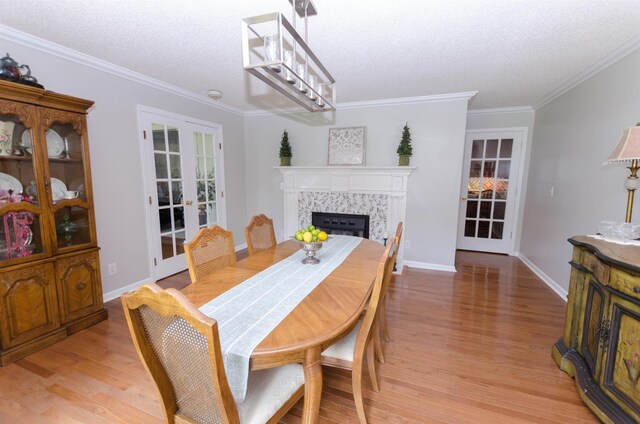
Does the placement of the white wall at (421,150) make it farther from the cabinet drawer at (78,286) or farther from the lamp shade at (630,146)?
the cabinet drawer at (78,286)

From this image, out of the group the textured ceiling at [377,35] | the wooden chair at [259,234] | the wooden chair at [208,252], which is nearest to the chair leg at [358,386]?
the wooden chair at [208,252]

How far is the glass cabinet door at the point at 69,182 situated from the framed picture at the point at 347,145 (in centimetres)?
282

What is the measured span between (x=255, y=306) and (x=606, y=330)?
184 centimetres

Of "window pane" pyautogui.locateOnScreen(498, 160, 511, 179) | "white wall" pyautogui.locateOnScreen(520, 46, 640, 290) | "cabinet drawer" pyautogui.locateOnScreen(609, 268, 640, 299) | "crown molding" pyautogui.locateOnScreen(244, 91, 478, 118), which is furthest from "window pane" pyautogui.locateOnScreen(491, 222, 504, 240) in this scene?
"cabinet drawer" pyautogui.locateOnScreen(609, 268, 640, 299)

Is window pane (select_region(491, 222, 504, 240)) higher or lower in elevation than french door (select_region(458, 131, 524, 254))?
lower

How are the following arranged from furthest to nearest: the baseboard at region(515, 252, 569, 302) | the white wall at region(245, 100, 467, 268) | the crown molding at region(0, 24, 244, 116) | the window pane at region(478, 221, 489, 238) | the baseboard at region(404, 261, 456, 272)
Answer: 1. the window pane at region(478, 221, 489, 238)
2. the baseboard at region(404, 261, 456, 272)
3. the white wall at region(245, 100, 467, 268)
4. the baseboard at region(515, 252, 569, 302)
5. the crown molding at region(0, 24, 244, 116)

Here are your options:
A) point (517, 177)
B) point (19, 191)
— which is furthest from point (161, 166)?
point (517, 177)

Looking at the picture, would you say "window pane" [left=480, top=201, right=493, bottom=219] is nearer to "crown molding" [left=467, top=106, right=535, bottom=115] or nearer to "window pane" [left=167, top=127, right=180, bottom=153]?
"crown molding" [left=467, top=106, right=535, bottom=115]

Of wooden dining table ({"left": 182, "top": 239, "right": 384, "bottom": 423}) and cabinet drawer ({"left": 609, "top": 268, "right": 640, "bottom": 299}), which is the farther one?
cabinet drawer ({"left": 609, "top": 268, "right": 640, "bottom": 299})

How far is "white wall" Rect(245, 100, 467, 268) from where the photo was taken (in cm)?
359

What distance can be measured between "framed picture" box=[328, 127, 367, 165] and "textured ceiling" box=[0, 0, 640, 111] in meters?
0.96

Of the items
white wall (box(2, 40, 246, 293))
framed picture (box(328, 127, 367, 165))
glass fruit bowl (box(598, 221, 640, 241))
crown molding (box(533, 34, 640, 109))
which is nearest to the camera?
glass fruit bowl (box(598, 221, 640, 241))

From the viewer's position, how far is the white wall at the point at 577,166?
2311mm

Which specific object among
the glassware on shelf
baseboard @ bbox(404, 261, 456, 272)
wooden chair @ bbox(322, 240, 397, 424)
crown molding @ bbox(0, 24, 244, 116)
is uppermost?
crown molding @ bbox(0, 24, 244, 116)
